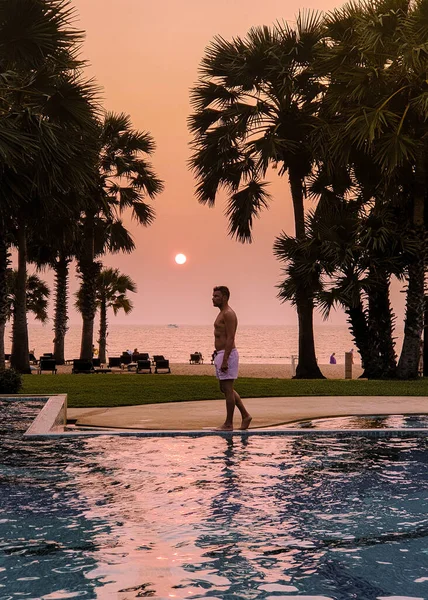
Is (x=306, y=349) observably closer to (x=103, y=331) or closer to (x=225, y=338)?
(x=225, y=338)

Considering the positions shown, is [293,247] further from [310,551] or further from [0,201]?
[310,551]

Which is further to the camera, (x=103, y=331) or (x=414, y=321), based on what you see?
(x=103, y=331)

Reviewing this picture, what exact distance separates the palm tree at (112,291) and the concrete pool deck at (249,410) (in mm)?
37044

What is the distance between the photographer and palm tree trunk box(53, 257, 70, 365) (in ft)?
149

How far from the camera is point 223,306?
10180mm

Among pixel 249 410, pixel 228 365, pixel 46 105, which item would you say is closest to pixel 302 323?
pixel 46 105

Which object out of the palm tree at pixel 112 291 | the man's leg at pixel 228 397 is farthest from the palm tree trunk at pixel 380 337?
the palm tree at pixel 112 291

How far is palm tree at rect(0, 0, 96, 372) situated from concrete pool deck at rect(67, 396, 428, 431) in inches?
171

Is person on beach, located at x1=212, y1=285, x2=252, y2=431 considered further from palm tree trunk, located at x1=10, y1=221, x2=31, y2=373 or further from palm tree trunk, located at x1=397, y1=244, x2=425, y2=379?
palm tree trunk, located at x1=10, y1=221, x2=31, y2=373

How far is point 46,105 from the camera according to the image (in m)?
16.9

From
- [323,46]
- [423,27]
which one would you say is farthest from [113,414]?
[323,46]

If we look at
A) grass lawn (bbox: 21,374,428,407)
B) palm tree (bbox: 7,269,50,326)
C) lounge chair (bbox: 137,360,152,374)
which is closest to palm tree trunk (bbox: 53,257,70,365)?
palm tree (bbox: 7,269,50,326)

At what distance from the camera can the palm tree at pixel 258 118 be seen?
28750mm

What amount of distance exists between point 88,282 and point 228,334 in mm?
29150
